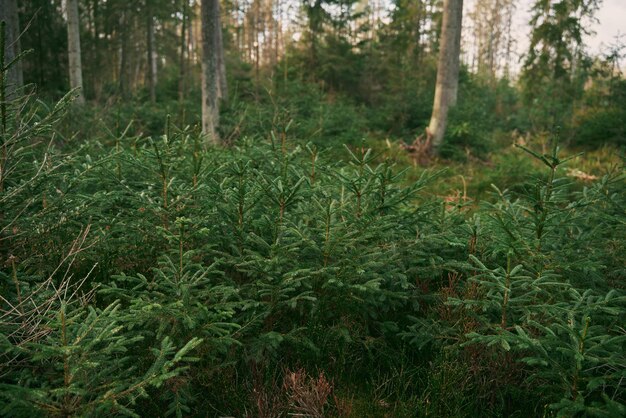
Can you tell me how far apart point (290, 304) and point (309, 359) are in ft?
1.33

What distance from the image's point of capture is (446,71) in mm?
11898

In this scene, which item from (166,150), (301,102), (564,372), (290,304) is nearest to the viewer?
(564,372)

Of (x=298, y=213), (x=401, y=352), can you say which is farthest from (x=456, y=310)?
(x=298, y=213)

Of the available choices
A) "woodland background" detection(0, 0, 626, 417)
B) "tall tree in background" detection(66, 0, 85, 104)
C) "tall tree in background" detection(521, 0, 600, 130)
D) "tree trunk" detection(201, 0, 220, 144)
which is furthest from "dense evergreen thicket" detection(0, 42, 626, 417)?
"tall tree in background" detection(521, 0, 600, 130)

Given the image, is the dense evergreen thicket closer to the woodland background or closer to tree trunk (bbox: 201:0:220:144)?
the woodland background

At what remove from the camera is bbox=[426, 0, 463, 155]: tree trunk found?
11.6m

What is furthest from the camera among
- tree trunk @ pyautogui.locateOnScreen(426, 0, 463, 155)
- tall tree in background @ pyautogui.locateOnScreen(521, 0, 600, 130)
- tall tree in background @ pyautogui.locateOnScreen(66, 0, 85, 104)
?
tall tree in background @ pyautogui.locateOnScreen(521, 0, 600, 130)

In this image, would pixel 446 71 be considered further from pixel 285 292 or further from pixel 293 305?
pixel 293 305

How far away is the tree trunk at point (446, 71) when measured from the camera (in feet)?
38.2

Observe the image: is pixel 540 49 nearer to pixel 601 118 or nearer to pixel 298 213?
pixel 601 118

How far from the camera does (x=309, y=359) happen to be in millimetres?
3059

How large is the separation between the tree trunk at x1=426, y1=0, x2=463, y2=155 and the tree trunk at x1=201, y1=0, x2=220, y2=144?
5737 millimetres

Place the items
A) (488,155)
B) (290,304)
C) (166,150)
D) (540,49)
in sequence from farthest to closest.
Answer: (540,49) < (488,155) < (166,150) < (290,304)

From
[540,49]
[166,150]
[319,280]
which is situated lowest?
[319,280]
